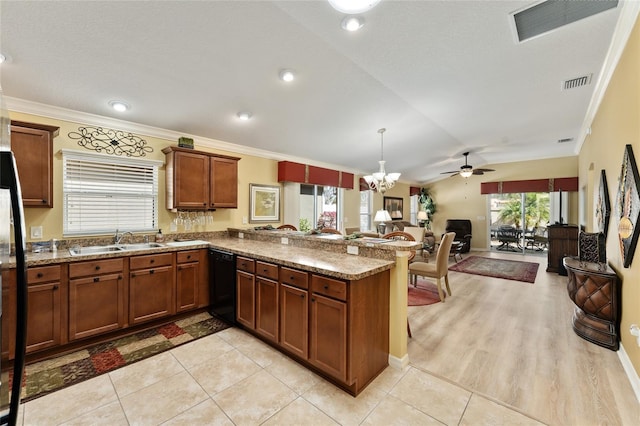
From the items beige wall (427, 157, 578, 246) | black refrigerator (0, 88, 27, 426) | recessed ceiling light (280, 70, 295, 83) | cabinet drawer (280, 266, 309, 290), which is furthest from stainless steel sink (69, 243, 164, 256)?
beige wall (427, 157, 578, 246)

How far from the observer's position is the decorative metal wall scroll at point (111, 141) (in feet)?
10.2

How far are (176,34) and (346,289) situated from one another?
8.29 ft

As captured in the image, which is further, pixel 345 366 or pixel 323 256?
pixel 323 256

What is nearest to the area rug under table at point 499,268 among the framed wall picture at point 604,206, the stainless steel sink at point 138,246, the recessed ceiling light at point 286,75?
the framed wall picture at point 604,206

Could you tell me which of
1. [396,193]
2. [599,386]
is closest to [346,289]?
[599,386]

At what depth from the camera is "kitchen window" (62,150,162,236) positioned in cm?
306

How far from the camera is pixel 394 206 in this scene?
28.7ft

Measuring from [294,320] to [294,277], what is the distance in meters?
0.38

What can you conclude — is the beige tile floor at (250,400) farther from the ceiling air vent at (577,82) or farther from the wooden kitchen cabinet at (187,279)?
the ceiling air vent at (577,82)

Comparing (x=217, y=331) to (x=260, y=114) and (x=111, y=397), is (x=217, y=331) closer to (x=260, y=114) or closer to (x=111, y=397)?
(x=111, y=397)

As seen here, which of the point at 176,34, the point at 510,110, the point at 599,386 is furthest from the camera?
the point at 510,110

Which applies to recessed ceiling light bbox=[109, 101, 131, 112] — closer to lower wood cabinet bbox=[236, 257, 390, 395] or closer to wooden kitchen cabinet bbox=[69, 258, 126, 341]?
wooden kitchen cabinet bbox=[69, 258, 126, 341]

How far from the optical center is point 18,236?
0.98 metres

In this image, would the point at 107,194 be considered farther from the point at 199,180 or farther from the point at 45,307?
the point at 45,307
